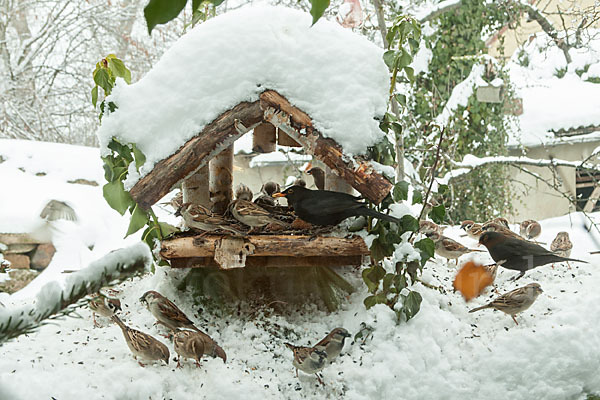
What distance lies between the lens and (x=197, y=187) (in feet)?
8.46

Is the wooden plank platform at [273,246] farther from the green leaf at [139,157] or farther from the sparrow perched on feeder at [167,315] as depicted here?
the green leaf at [139,157]

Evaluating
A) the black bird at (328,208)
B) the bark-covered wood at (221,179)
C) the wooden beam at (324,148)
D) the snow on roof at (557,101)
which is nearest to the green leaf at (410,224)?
the black bird at (328,208)

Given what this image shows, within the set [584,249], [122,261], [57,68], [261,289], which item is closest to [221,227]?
[261,289]

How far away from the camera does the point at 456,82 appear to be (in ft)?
20.4

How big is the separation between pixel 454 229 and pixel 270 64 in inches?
85.2

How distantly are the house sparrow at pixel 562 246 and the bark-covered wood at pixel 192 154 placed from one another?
1747 millimetres

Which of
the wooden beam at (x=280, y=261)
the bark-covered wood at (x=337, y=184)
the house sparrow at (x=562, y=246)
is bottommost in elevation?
the wooden beam at (x=280, y=261)

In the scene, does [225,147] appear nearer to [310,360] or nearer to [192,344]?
[192,344]

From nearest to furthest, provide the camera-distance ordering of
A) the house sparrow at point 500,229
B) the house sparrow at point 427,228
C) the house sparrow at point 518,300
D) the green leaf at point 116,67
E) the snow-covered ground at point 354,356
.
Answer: the snow-covered ground at point 354,356 → the house sparrow at point 518,300 → the green leaf at point 116,67 → the house sparrow at point 500,229 → the house sparrow at point 427,228

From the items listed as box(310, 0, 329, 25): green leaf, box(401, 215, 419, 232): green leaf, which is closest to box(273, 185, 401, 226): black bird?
box(401, 215, 419, 232): green leaf

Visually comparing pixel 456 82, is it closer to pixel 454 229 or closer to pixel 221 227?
pixel 454 229

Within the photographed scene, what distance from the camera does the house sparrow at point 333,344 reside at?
6.44 feet

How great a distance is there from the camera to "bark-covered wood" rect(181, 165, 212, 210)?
256 centimetres

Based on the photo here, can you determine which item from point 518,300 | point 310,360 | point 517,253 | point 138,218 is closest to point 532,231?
point 517,253
